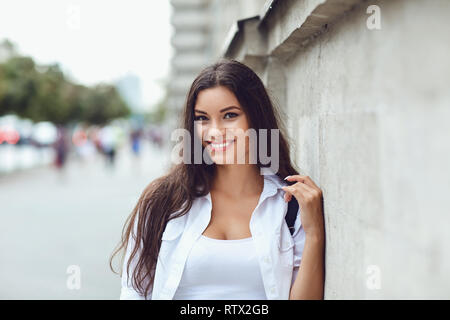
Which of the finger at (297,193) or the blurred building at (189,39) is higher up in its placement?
the blurred building at (189,39)

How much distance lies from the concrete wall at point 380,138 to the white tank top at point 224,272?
14.4 inches

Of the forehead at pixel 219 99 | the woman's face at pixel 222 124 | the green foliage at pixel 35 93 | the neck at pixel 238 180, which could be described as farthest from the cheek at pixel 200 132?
the green foliage at pixel 35 93

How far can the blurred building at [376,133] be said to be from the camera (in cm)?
127

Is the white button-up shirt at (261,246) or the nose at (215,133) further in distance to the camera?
the nose at (215,133)

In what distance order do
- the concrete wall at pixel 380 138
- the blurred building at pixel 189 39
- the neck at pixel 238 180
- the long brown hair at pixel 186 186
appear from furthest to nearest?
the blurred building at pixel 189 39 < the neck at pixel 238 180 < the long brown hair at pixel 186 186 < the concrete wall at pixel 380 138

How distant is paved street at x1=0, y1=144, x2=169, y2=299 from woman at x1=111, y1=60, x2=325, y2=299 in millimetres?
1096

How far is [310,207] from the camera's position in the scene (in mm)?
2293

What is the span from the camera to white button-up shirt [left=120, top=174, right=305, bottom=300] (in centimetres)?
235

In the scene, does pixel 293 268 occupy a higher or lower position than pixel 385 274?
lower

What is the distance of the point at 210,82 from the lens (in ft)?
8.28

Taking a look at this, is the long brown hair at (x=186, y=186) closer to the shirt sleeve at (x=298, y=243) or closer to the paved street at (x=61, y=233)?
the shirt sleeve at (x=298, y=243)
